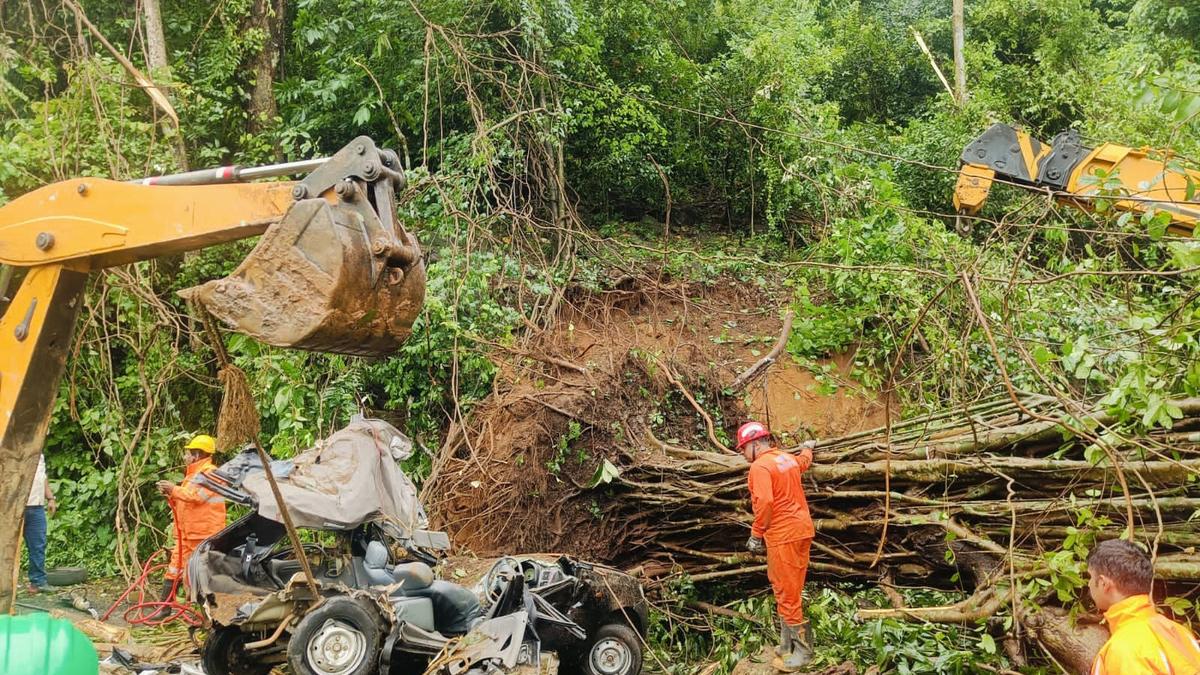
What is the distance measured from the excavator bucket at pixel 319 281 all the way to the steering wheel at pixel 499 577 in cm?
339

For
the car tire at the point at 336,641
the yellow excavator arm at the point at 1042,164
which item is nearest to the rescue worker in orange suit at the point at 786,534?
the car tire at the point at 336,641

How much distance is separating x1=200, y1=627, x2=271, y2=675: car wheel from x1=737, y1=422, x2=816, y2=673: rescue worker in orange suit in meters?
3.69

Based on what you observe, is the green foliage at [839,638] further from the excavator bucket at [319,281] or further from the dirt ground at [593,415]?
the excavator bucket at [319,281]

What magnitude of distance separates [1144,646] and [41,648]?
3306mm

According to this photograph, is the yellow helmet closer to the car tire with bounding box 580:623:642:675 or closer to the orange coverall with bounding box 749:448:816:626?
the car tire with bounding box 580:623:642:675

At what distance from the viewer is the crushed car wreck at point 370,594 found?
6.30 meters

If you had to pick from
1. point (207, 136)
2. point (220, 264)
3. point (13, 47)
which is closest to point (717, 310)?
point (220, 264)

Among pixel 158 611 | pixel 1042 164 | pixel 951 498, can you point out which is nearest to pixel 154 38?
pixel 158 611

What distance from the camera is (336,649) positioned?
242 inches

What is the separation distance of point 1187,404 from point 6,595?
6491 millimetres

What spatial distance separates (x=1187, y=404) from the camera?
18.5 ft

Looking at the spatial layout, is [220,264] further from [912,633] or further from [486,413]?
[912,633]

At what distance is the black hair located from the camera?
3.42 meters

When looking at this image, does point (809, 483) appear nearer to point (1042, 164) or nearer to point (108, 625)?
point (1042, 164)
